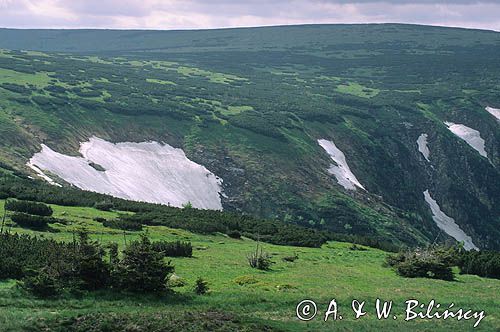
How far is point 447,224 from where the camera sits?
364 ft

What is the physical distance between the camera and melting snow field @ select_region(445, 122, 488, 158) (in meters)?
140

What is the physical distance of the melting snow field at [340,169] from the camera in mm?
99088

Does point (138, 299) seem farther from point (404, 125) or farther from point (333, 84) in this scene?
point (333, 84)

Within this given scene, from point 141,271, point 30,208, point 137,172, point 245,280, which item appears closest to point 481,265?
point 245,280

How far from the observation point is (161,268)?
94.0ft

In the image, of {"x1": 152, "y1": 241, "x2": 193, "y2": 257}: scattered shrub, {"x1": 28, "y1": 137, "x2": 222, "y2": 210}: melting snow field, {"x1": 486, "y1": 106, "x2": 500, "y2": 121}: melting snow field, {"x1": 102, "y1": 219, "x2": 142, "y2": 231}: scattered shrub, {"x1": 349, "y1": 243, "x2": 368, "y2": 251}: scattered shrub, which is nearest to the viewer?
{"x1": 152, "y1": 241, "x2": 193, "y2": 257}: scattered shrub

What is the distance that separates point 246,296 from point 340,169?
74.7 m

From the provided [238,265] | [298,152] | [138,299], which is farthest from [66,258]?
[298,152]

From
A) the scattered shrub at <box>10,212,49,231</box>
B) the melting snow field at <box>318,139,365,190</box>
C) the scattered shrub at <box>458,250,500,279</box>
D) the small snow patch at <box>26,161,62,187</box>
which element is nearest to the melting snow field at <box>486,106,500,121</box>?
the melting snow field at <box>318,139,365,190</box>

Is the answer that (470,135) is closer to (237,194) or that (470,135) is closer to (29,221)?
(237,194)

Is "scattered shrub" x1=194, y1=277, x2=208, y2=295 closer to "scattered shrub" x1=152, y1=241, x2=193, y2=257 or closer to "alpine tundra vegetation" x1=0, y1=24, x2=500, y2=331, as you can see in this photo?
"alpine tundra vegetation" x1=0, y1=24, x2=500, y2=331

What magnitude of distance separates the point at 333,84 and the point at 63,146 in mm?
107380

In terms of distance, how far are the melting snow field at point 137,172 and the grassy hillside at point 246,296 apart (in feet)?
106

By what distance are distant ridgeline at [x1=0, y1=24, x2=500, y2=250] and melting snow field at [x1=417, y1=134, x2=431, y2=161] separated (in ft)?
0.80
